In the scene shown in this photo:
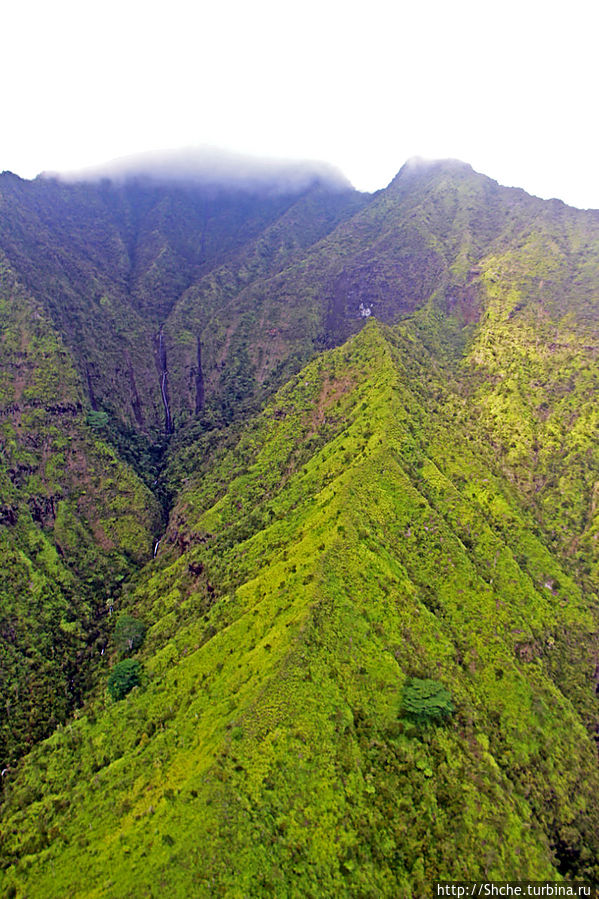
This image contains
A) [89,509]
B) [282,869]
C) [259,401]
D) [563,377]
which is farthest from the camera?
[259,401]

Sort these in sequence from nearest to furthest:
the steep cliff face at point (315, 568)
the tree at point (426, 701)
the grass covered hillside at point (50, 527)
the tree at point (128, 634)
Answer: the steep cliff face at point (315, 568), the tree at point (426, 701), the grass covered hillside at point (50, 527), the tree at point (128, 634)

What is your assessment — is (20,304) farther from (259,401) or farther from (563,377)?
(563,377)

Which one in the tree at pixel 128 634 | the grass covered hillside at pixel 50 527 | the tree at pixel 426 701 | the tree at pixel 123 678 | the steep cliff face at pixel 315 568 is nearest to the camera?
the steep cliff face at pixel 315 568

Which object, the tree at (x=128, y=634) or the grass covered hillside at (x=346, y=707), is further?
the tree at (x=128, y=634)

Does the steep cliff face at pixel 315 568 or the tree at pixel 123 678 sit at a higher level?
the steep cliff face at pixel 315 568

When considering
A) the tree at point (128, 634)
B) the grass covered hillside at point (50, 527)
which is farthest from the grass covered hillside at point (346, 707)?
the grass covered hillside at point (50, 527)

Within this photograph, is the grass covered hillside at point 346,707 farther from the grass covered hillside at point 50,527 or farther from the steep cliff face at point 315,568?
the grass covered hillside at point 50,527

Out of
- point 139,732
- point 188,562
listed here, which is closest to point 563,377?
point 188,562
